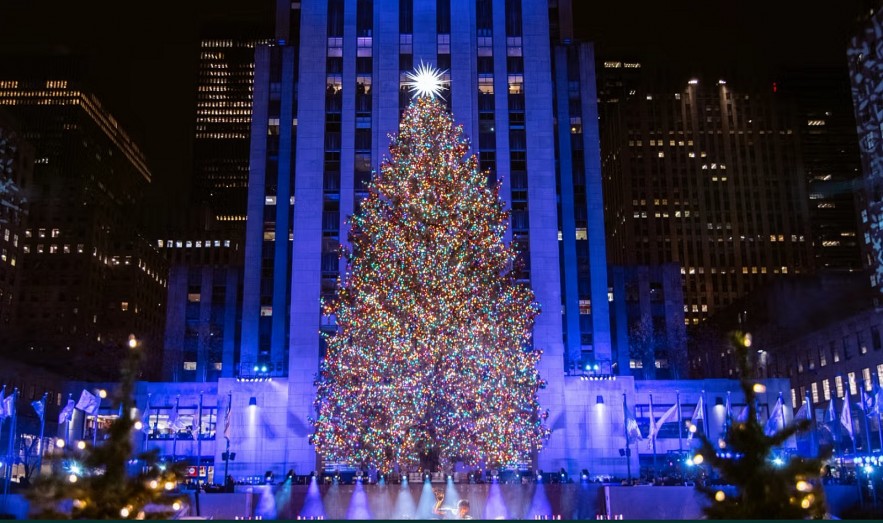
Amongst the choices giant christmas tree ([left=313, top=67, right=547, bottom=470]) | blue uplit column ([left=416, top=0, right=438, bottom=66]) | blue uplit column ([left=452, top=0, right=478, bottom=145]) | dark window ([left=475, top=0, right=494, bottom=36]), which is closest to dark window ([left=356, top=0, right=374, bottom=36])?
blue uplit column ([left=416, top=0, right=438, bottom=66])

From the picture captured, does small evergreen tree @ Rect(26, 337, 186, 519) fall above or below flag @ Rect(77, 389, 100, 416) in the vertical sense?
below

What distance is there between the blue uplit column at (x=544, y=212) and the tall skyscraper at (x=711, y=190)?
110885 mm

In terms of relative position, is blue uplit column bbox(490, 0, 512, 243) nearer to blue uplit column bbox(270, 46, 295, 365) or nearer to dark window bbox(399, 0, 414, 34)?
dark window bbox(399, 0, 414, 34)

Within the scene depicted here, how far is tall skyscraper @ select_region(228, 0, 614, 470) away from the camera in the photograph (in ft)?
201

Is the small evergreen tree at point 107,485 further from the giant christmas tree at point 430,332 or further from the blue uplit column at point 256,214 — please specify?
the blue uplit column at point 256,214

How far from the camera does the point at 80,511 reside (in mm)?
15055

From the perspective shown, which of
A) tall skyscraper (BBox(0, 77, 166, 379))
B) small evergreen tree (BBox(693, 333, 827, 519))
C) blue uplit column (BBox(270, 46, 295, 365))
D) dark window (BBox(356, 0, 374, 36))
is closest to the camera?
small evergreen tree (BBox(693, 333, 827, 519))

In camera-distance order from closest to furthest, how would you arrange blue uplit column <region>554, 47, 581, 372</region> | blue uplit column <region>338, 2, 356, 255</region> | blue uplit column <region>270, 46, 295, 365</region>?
blue uplit column <region>338, 2, 356, 255</region>, blue uplit column <region>270, 46, 295, 365</region>, blue uplit column <region>554, 47, 581, 372</region>

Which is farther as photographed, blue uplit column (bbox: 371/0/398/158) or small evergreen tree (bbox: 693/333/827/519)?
blue uplit column (bbox: 371/0/398/158)

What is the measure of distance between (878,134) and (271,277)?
48.5 metres

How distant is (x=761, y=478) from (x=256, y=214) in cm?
5535

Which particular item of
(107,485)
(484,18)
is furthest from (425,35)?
(107,485)

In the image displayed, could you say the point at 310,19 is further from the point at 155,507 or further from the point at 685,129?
the point at 685,129

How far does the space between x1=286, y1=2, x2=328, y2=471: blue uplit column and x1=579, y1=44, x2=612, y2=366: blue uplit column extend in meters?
21.5
